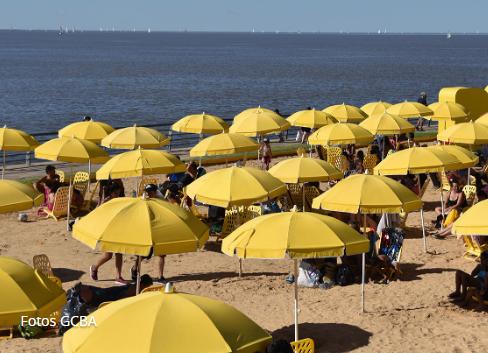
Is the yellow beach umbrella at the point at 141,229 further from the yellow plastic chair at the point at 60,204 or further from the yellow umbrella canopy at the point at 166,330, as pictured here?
the yellow plastic chair at the point at 60,204

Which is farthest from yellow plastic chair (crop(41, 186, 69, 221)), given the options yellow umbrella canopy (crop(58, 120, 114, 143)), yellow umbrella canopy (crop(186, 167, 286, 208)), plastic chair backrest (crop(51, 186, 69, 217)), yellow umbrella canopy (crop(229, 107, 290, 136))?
yellow umbrella canopy (crop(229, 107, 290, 136))

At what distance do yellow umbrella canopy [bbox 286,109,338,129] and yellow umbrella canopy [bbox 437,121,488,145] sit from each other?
15.1 feet

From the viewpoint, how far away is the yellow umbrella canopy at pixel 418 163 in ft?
48.6

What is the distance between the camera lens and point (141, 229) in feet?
33.2

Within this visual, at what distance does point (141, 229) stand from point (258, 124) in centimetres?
1150

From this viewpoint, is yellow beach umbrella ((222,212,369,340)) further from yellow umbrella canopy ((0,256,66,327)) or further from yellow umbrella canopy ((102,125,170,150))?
yellow umbrella canopy ((102,125,170,150))

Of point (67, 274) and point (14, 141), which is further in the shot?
point (14, 141)

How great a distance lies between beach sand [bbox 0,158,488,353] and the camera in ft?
33.4

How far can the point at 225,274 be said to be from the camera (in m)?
13.4

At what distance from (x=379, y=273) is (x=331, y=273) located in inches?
30.8

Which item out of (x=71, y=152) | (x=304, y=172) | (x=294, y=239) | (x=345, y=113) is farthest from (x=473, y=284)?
(x=345, y=113)

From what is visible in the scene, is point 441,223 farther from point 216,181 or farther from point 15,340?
point 15,340

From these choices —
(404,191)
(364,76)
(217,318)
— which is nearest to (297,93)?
(364,76)

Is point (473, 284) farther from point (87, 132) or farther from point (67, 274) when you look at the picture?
point (87, 132)
